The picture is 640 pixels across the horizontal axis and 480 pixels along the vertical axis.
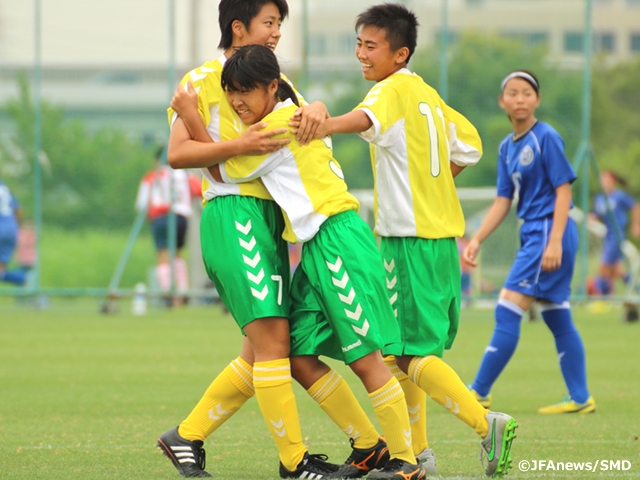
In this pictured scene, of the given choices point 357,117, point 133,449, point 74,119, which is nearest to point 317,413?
point 133,449

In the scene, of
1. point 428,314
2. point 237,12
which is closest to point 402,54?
point 237,12

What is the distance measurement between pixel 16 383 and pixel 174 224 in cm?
743

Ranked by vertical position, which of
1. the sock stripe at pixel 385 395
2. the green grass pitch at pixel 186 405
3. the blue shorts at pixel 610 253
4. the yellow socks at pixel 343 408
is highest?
the sock stripe at pixel 385 395

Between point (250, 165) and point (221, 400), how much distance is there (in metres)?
1.01

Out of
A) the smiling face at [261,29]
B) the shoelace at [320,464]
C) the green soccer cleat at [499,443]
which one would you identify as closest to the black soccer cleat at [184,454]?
the shoelace at [320,464]

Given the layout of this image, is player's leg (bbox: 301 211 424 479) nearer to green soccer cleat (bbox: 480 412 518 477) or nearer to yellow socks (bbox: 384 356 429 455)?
green soccer cleat (bbox: 480 412 518 477)

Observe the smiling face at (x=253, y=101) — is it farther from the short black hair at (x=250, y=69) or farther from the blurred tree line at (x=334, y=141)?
the blurred tree line at (x=334, y=141)

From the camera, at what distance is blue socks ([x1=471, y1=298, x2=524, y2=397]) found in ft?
20.9

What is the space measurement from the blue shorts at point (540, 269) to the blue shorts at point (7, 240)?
31.8ft

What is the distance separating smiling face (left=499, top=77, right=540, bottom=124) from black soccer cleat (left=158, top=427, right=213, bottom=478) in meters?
2.96

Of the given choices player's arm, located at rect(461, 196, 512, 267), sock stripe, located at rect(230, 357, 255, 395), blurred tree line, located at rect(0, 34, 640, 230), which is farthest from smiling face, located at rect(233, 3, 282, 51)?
blurred tree line, located at rect(0, 34, 640, 230)

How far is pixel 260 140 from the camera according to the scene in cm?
415

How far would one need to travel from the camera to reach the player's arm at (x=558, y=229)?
20.4ft

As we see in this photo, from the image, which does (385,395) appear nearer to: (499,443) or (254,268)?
(499,443)
